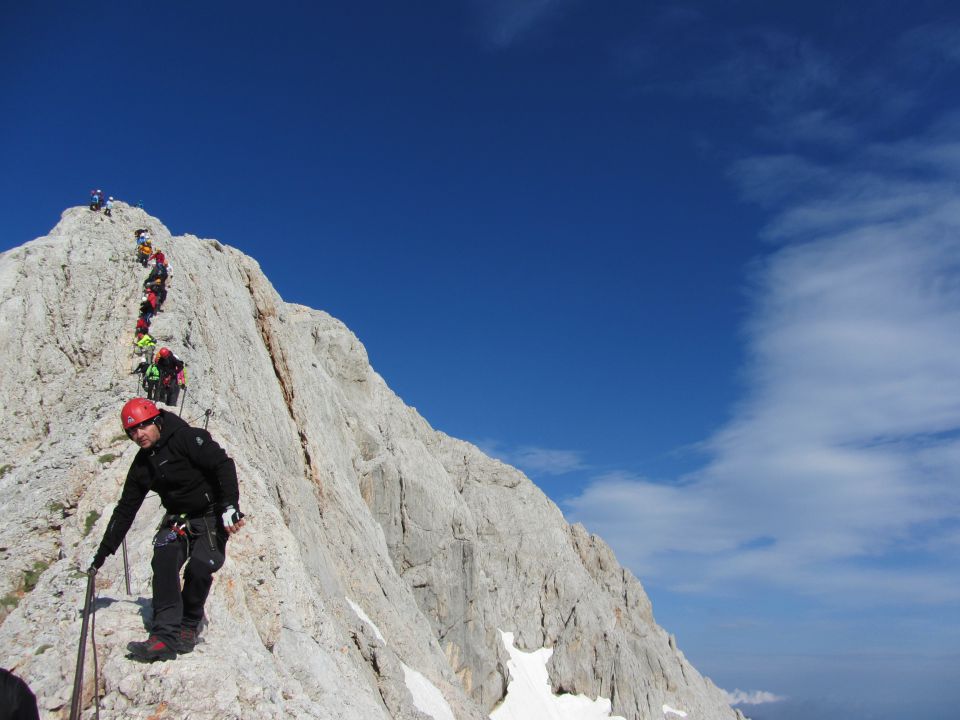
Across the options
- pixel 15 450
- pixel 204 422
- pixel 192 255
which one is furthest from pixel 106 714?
pixel 192 255

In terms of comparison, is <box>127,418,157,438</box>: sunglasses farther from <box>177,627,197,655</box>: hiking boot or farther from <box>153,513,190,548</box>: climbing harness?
<box>177,627,197,655</box>: hiking boot

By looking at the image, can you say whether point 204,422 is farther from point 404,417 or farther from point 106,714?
point 404,417

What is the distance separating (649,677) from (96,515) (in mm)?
63443

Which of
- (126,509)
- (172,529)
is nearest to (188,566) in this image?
(172,529)

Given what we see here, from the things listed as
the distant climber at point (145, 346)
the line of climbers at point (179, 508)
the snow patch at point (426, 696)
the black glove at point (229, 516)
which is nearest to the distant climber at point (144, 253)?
the distant climber at point (145, 346)

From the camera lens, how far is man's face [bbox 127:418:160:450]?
28.9 feet

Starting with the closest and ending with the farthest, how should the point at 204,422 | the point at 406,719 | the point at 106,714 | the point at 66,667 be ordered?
the point at 106,714 < the point at 66,667 < the point at 204,422 < the point at 406,719

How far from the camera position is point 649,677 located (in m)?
67.2

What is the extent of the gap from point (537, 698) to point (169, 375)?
50.6 metres

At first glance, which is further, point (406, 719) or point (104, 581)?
point (406, 719)

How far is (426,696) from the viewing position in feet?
92.8

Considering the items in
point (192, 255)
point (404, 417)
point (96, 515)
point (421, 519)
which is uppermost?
point (404, 417)

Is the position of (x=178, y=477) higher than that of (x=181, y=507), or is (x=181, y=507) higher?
(x=178, y=477)

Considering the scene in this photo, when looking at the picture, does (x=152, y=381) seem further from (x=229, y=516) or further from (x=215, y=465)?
(x=229, y=516)
